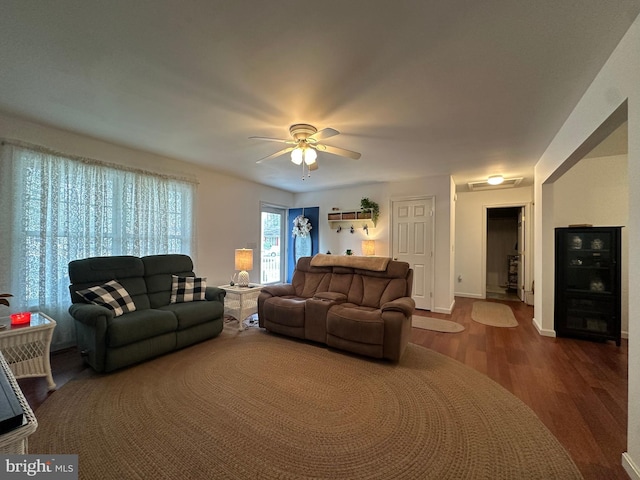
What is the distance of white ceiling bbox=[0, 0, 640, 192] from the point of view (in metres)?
1.43

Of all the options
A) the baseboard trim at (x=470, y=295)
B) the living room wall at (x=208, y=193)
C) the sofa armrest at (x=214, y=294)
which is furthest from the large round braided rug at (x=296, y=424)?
the baseboard trim at (x=470, y=295)

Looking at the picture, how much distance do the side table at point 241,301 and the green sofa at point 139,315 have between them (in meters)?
0.30

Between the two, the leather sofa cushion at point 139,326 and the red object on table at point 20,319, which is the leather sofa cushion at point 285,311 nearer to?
the leather sofa cushion at point 139,326

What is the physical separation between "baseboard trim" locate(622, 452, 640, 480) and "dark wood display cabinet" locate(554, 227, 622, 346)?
99.9 inches

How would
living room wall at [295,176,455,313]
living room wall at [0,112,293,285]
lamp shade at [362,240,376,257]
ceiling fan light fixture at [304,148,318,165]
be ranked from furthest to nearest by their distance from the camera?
lamp shade at [362,240,376,257] < living room wall at [295,176,455,313] < living room wall at [0,112,293,285] < ceiling fan light fixture at [304,148,318,165]

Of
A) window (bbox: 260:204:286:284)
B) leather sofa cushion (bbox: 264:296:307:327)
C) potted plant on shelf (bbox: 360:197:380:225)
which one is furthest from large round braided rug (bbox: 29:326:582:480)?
window (bbox: 260:204:286:284)

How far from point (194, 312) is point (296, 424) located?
1.87 metres

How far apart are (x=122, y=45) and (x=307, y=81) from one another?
3.85 ft

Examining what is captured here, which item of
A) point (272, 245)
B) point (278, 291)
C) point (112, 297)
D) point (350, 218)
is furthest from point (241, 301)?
point (350, 218)

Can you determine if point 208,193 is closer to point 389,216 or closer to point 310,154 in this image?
point 310,154

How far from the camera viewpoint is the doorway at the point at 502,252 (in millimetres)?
6699

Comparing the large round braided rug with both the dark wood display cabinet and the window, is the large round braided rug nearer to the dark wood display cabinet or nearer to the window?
the dark wood display cabinet

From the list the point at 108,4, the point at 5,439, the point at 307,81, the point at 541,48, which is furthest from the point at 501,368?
the point at 108,4

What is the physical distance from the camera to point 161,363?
2.71 meters
